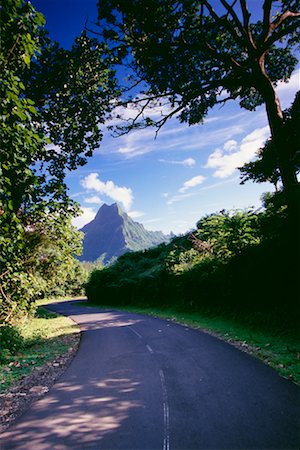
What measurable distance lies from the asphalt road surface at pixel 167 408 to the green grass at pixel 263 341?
0.47m

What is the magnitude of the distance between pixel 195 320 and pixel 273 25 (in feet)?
51.7

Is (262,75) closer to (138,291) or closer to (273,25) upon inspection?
(273,25)

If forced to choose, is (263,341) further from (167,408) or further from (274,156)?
(274,156)

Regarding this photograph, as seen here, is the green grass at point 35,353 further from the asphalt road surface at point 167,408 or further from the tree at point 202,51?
the tree at point 202,51

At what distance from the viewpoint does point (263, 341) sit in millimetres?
10188

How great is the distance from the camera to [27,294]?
984cm

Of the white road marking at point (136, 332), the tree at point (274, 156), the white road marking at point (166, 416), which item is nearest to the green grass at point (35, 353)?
the white road marking at point (136, 332)

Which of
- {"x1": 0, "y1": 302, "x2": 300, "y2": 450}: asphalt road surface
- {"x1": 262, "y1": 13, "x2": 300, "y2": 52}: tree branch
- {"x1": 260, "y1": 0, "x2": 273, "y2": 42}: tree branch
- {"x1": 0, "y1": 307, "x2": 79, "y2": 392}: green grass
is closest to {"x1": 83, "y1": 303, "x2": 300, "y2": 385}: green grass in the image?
{"x1": 0, "y1": 302, "x2": 300, "y2": 450}: asphalt road surface

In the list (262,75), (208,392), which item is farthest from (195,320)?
(262,75)

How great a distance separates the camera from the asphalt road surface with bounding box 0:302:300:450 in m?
4.55

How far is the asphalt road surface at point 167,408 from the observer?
14.9ft

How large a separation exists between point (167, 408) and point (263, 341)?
6.04 m

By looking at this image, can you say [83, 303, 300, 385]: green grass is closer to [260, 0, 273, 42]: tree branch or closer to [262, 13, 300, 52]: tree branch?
[262, 13, 300, 52]: tree branch

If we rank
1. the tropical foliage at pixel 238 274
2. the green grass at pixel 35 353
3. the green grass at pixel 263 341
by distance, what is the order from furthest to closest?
the tropical foliage at pixel 238 274
the green grass at pixel 35 353
the green grass at pixel 263 341
